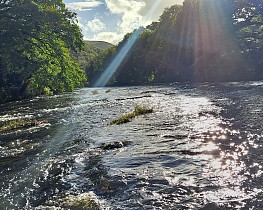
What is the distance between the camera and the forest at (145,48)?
36.0 metres

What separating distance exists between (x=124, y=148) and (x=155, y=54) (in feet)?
353

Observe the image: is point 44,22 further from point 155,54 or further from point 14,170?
point 155,54

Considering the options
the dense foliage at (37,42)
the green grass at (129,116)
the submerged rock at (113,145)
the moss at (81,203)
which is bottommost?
the moss at (81,203)

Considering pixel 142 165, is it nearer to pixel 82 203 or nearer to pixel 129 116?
pixel 82 203

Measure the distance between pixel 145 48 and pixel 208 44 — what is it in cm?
4111

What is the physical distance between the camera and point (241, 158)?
1145cm

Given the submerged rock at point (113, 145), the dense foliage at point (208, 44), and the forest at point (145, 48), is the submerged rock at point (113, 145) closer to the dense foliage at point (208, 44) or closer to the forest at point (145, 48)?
the forest at point (145, 48)

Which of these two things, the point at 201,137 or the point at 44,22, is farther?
the point at 44,22

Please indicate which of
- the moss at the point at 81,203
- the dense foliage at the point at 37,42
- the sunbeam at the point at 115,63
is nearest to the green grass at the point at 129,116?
the moss at the point at 81,203

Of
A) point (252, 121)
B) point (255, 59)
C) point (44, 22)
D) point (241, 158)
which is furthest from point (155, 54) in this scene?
point (241, 158)

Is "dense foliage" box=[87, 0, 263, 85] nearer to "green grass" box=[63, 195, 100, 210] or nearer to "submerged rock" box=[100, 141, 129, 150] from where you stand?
"submerged rock" box=[100, 141, 129, 150]

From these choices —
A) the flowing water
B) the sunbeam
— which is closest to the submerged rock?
the flowing water

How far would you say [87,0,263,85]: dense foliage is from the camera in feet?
267

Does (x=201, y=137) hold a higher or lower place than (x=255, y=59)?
lower
